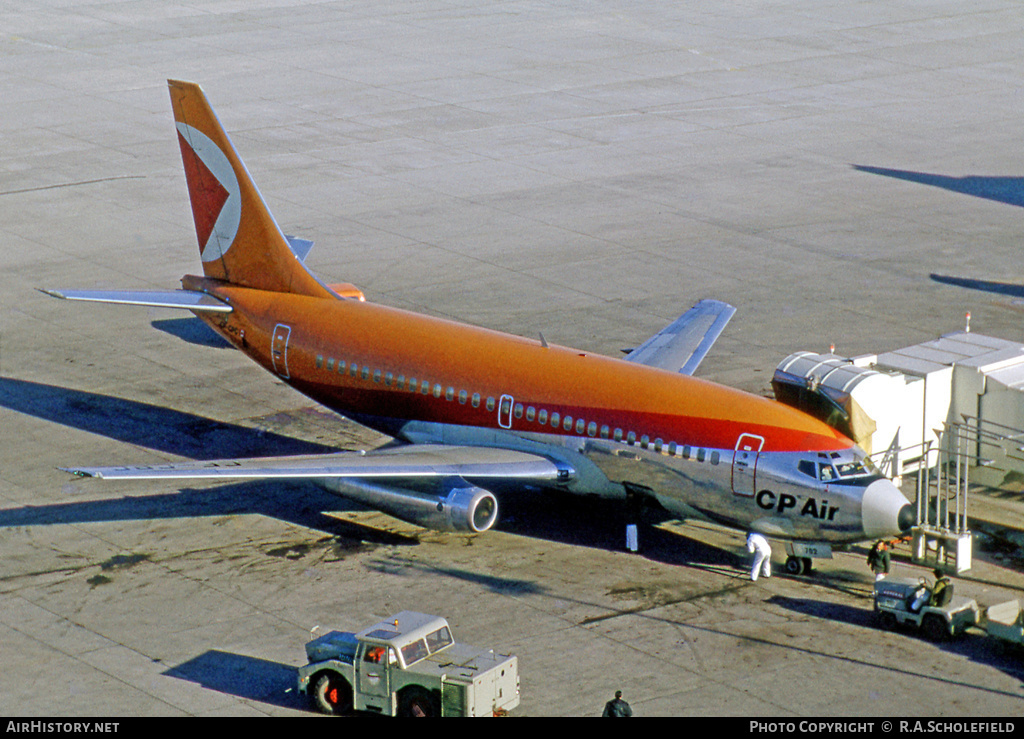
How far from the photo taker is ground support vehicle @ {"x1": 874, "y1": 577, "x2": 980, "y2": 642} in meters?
31.8

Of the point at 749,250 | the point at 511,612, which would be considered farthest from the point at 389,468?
the point at 749,250

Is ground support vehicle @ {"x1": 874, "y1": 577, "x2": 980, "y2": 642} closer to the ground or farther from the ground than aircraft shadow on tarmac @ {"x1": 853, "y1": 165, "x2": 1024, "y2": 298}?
closer to the ground

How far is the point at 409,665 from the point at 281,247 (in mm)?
18033

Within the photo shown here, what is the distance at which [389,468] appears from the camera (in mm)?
36094

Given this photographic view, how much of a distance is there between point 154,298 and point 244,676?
15781 millimetres

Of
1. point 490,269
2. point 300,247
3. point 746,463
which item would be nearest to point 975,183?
point 490,269

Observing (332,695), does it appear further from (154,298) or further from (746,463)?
(154,298)

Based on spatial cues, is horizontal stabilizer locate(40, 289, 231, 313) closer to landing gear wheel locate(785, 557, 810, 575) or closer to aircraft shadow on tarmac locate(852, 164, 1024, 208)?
landing gear wheel locate(785, 557, 810, 575)

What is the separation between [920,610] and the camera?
32.0 meters

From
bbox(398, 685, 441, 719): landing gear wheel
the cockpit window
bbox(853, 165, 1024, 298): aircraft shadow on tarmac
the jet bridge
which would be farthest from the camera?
bbox(853, 165, 1024, 298): aircraft shadow on tarmac

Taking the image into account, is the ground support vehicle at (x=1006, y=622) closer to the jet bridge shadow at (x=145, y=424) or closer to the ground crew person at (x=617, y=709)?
the ground crew person at (x=617, y=709)

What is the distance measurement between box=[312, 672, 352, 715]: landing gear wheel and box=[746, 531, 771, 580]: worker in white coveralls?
10.6 m

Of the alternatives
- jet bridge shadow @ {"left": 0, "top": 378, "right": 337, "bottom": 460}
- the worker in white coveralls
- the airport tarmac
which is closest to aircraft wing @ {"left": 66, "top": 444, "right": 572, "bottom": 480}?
the airport tarmac

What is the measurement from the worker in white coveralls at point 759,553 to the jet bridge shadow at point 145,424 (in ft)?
45.7
